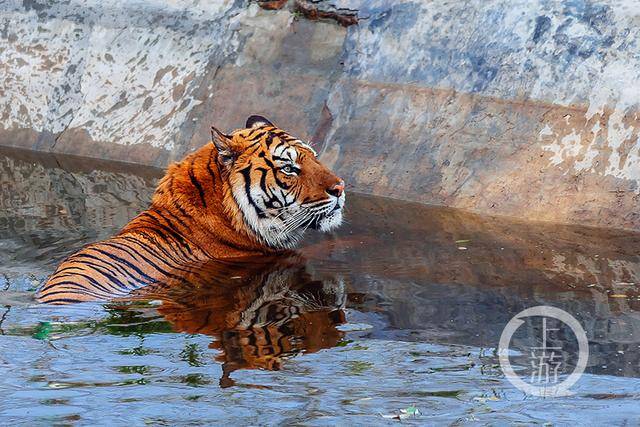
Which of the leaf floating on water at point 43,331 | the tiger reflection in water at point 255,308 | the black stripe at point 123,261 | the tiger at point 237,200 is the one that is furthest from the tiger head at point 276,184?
the leaf floating on water at point 43,331

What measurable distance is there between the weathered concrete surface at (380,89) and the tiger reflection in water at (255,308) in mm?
1856

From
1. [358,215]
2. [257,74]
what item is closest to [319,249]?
[358,215]

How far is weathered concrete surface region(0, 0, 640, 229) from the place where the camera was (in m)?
7.27

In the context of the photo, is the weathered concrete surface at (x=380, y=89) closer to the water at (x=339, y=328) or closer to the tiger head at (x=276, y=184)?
the water at (x=339, y=328)

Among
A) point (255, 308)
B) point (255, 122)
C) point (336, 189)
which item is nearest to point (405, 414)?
point (255, 308)

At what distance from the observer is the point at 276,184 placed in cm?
611

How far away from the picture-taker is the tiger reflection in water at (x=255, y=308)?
183 inches

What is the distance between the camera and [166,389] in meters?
4.11

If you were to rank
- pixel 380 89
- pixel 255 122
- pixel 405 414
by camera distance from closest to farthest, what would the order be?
pixel 405 414 → pixel 255 122 → pixel 380 89

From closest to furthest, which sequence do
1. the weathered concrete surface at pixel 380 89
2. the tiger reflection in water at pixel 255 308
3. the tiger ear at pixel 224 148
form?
the tiger reflection in water at pixel 255 308
the tiger ear at pixel 224 148
the weathered concrete surface at pixel 380 89

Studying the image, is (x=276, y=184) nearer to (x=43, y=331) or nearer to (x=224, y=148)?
(x=224, y=148)

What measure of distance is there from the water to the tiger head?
277mm

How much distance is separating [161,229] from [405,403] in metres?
2.40

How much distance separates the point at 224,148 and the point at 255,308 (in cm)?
107
